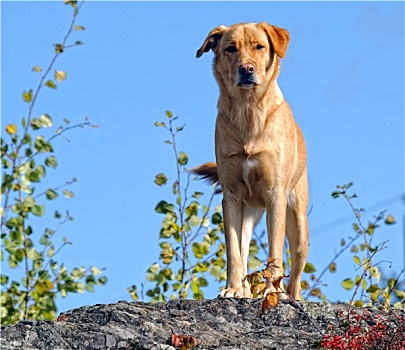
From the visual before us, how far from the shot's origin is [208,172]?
27.6 ft

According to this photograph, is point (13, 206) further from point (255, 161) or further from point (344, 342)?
point (344, 342)

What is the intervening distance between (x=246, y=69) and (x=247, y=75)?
0.05 meters

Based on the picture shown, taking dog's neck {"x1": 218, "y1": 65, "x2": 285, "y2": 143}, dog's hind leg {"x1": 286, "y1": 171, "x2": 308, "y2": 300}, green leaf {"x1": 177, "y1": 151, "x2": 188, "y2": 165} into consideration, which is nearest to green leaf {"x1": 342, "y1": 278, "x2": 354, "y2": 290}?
dog's hind leg {"x1": 286, "y1": 171, "x2": 308, "y2": 300}

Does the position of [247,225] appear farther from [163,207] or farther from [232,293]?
[163,207]

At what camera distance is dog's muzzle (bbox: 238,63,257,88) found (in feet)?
23.7

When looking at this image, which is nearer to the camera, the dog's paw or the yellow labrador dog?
the dog's paw

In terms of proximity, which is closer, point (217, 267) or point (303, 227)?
point (303, 227)

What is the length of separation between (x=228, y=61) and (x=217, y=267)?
2254 millimetres

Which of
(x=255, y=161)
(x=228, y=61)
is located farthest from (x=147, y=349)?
(x=228, y=61)

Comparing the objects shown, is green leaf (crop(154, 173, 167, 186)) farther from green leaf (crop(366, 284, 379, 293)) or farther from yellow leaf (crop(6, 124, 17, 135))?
green leaf (crop(366, 284, 379, 293))

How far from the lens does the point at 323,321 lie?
5.78 m

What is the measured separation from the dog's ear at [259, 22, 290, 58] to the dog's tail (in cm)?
132

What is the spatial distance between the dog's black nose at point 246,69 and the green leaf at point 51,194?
8.89ft

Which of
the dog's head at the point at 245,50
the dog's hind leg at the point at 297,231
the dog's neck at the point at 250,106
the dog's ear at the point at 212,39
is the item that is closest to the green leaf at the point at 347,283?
the dog's hind leg at the point at 297,231
